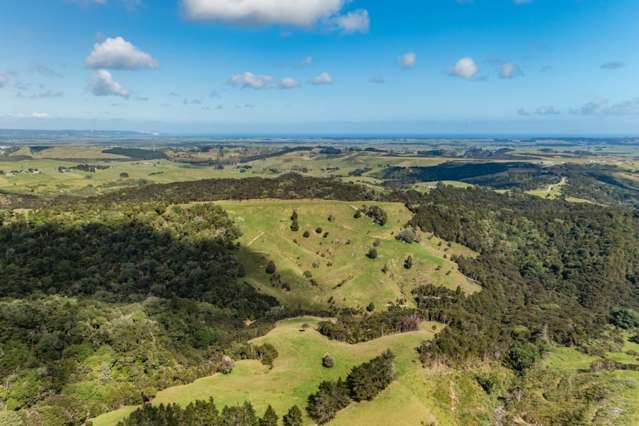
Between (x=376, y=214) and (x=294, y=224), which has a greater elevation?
(x=376, y=214)

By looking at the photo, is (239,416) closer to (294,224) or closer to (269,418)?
(269,418)

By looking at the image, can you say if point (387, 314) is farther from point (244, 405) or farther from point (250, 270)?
point (244, 405)

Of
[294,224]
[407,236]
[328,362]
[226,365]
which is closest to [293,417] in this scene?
[328,362]

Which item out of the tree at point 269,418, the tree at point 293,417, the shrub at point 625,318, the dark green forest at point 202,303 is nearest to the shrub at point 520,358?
the dark green forest at point 202,303

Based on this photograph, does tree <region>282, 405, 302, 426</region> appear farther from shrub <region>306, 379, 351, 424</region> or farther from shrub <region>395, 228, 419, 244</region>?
shrub <region>395, 228, 419, 244</region>

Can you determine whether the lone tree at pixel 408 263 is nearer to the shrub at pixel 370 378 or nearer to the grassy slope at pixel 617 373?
the grassy slope at pixel 617 373

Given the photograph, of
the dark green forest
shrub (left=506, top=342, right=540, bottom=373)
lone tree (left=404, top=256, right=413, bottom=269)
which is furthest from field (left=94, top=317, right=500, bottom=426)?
lone tree (left=404, top=256, right=413, bottom=269)
